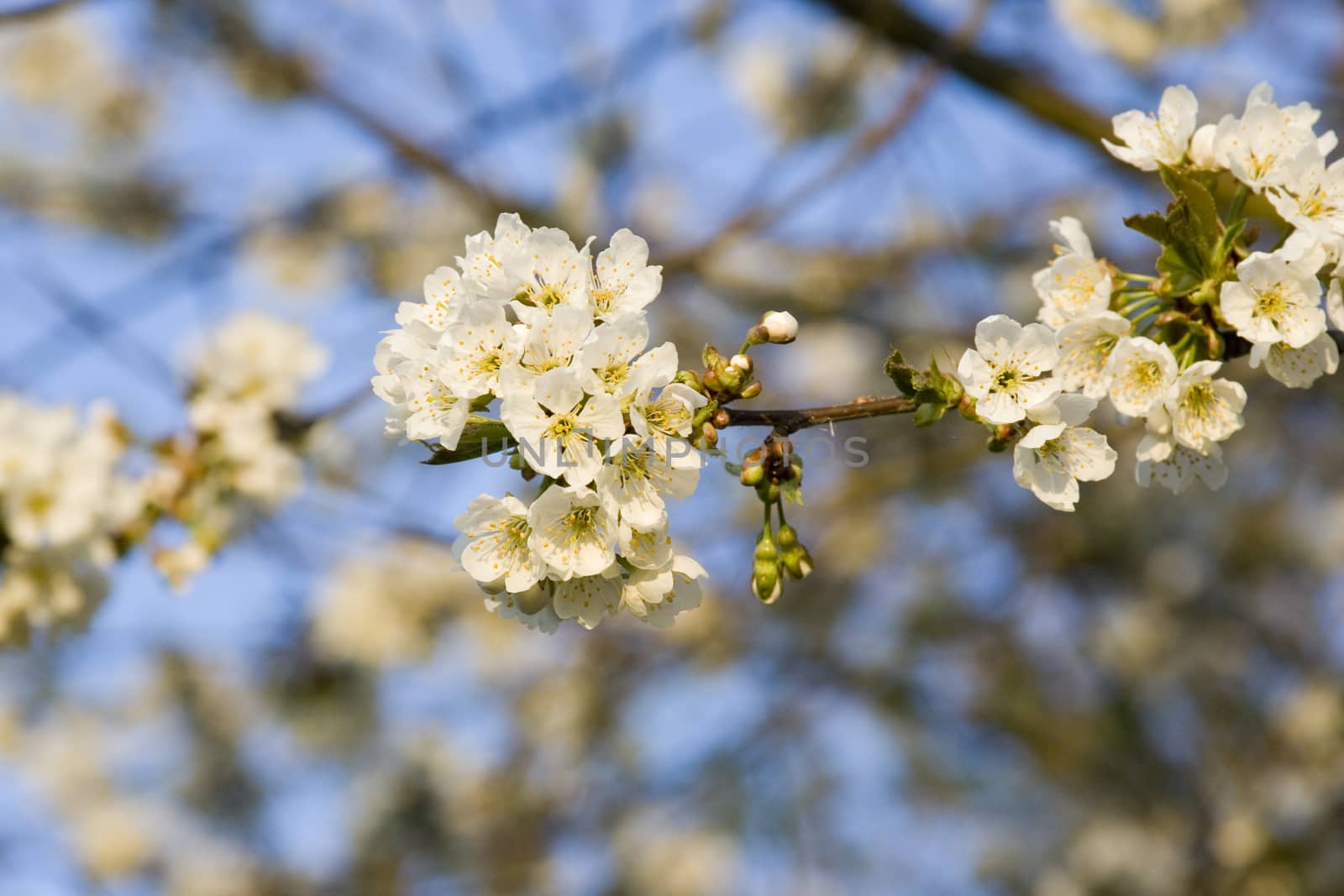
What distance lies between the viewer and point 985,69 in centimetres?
351

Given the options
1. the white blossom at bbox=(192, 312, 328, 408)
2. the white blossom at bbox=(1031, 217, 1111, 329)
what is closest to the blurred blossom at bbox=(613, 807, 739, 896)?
the white blossom at bbox=(192, 312, 328, 408)

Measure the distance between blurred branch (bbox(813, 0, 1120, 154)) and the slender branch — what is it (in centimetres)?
209

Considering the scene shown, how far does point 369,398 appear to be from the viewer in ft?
8.48

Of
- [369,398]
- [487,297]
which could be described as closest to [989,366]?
[487,297]

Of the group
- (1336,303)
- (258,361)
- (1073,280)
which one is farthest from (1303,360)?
(258,361)

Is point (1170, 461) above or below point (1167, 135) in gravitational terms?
below

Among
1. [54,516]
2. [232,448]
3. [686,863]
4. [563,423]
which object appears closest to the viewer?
[563,423]

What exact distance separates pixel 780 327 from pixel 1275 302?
27.3 inches

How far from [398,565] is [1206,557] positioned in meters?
5.12

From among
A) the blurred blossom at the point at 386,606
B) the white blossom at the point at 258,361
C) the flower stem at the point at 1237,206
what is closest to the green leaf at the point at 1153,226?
the flower stem at the point at 1237,206

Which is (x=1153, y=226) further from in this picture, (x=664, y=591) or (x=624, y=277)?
(x=664, y=591)

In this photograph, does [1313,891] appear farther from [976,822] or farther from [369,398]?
[369,398]

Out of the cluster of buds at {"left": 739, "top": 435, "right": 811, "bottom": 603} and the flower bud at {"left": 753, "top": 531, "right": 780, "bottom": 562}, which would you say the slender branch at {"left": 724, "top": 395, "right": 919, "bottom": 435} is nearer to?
the cluster of buds at {"left": 739, "top": 435, "right": 811, "bottom": 603}

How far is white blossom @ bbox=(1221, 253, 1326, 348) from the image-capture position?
146 cm
